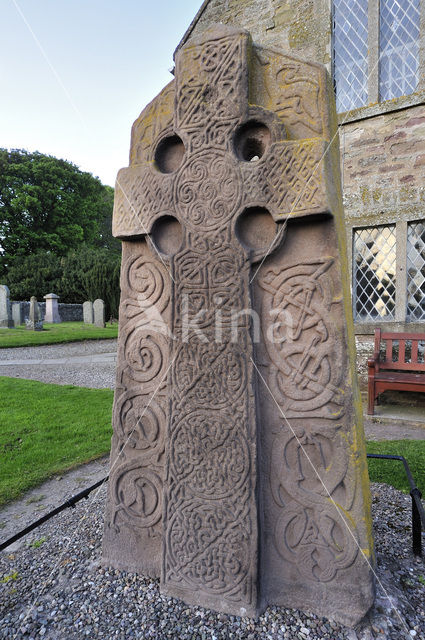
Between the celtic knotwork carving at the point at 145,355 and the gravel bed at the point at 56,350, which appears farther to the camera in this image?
the gravel bed at the point at 56,350

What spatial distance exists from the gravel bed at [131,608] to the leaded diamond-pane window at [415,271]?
14.3 feet

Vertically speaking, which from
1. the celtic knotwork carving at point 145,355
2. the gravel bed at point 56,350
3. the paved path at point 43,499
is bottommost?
the paved path at point 43,499

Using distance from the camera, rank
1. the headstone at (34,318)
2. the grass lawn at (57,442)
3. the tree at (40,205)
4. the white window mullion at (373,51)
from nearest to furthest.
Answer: the grass lawn at (57,442)
the white window mullion at (373,51)
the headstone at (34,318)
the tree at (40,205)

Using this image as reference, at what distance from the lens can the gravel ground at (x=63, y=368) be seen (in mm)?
7875

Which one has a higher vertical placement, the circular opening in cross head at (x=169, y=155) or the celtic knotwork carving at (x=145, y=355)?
the circular opening in cross head at (x=169, y=155)

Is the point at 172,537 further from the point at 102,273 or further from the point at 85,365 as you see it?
the point at 102,273

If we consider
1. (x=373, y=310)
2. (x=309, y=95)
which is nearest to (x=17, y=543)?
(x=309, y=95)

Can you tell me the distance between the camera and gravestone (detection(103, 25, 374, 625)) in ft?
5.44

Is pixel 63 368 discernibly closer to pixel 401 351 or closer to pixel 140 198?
pixel 401 351

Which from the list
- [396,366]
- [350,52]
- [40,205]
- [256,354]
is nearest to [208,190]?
[256,354]

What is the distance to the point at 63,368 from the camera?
923cm

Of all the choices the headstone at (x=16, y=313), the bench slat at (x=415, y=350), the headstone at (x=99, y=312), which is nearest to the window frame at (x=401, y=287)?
the bench slat at (x=415, y=350)

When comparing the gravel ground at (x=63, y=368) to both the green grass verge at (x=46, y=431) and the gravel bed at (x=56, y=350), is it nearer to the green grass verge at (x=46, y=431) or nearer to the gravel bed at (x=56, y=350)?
the gravel bed at (x=56, y=350)

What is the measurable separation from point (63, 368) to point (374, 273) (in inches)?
284
